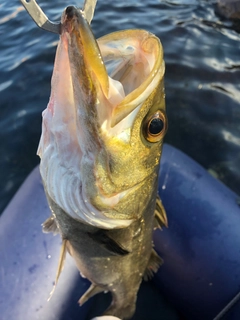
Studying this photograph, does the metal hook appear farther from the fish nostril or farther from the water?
the water

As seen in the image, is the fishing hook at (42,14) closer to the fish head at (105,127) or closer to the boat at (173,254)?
the fish head at (105,127)

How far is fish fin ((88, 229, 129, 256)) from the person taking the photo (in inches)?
65.0

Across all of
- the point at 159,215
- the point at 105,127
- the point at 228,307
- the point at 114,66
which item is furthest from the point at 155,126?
the point at 228,307

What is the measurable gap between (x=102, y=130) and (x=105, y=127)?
2cm

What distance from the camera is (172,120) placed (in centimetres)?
446

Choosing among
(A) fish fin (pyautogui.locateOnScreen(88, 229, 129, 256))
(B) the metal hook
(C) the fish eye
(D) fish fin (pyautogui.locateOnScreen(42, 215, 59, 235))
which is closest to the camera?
(B) the metal hook

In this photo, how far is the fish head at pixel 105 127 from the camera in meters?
1.23

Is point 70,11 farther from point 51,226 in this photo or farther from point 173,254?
point 173,254

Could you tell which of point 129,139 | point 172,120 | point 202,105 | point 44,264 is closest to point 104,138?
point 129,139

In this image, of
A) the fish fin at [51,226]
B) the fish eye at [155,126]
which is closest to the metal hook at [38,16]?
the fish eye at [155,126]

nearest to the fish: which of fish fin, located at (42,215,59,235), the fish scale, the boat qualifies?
the fish scale

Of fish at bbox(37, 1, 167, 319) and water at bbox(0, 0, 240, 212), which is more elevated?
fish at bbox(37, 1, 167, 319)

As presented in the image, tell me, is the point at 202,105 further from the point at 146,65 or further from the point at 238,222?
the point at 146,65

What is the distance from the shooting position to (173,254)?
8.45 feet
